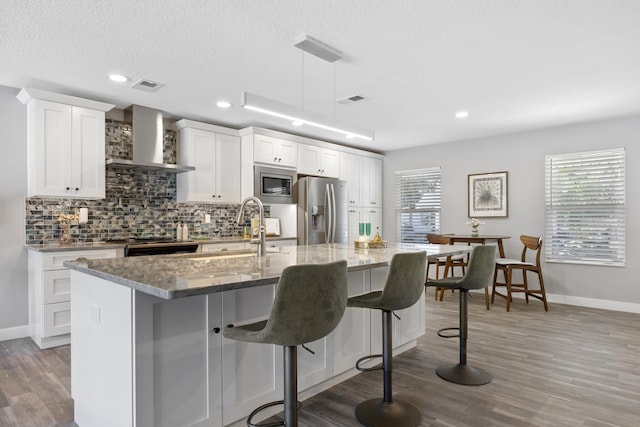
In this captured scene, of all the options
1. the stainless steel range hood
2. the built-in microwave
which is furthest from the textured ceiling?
the built-in microwave

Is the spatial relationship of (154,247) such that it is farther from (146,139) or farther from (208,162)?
(208,162)

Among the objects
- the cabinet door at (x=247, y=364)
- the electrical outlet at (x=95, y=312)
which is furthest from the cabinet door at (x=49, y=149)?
the cabinet door at (x=247, y=364)

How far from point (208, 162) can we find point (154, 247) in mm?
1316

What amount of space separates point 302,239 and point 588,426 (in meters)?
3.82

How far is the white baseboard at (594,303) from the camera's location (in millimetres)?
4809

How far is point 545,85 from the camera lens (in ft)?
12.0

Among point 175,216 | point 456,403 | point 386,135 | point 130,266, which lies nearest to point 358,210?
point 386,135

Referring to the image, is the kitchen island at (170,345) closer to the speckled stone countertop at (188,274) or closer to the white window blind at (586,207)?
the speckled stone countertop at (188,274)

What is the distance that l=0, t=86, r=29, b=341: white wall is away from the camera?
3719 mm

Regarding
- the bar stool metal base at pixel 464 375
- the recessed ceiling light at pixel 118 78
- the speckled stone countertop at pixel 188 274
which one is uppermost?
the recessed ceiling light at pixel 118 78

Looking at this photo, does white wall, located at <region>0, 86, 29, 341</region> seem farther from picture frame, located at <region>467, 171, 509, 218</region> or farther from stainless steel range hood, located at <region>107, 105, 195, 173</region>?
picture frame, located at <region>467, 171, 509, 218</region>

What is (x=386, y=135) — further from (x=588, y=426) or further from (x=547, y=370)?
(x=588, y=426)

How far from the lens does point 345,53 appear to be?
2949 millimetres

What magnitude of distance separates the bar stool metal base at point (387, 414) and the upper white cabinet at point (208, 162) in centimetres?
322
